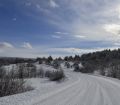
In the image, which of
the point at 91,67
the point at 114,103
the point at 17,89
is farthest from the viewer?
the point at 91,67

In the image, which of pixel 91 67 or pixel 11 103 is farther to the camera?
pixel 91 67

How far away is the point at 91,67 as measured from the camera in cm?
6362

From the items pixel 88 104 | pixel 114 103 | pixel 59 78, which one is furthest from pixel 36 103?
pixel 59 78

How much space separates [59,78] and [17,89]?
15.2 m

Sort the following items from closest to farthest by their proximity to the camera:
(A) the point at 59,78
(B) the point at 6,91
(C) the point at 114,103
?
1. (C) the point at 114,103
2. (B) the point at 6,91
3. (A) the point at 59,78

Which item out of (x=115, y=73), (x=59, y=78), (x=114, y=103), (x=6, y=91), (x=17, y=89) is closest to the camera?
(x=114, y=103)

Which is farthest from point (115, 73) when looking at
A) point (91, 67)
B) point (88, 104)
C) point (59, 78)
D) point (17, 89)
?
point (88, 104)

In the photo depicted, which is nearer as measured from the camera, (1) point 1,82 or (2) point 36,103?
(2) point 36,103

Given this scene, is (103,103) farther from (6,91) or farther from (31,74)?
(31,74)

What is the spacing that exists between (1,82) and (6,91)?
29.1 inches

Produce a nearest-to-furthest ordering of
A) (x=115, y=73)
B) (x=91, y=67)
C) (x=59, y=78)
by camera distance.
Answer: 1. (x=59, y=78)
2. (x=115, y=73)
3. (x=91, y=67)

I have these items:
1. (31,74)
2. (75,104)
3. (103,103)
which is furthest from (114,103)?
(31,74)

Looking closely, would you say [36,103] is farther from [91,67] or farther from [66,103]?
[91,67]

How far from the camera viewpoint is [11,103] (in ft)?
31.1
